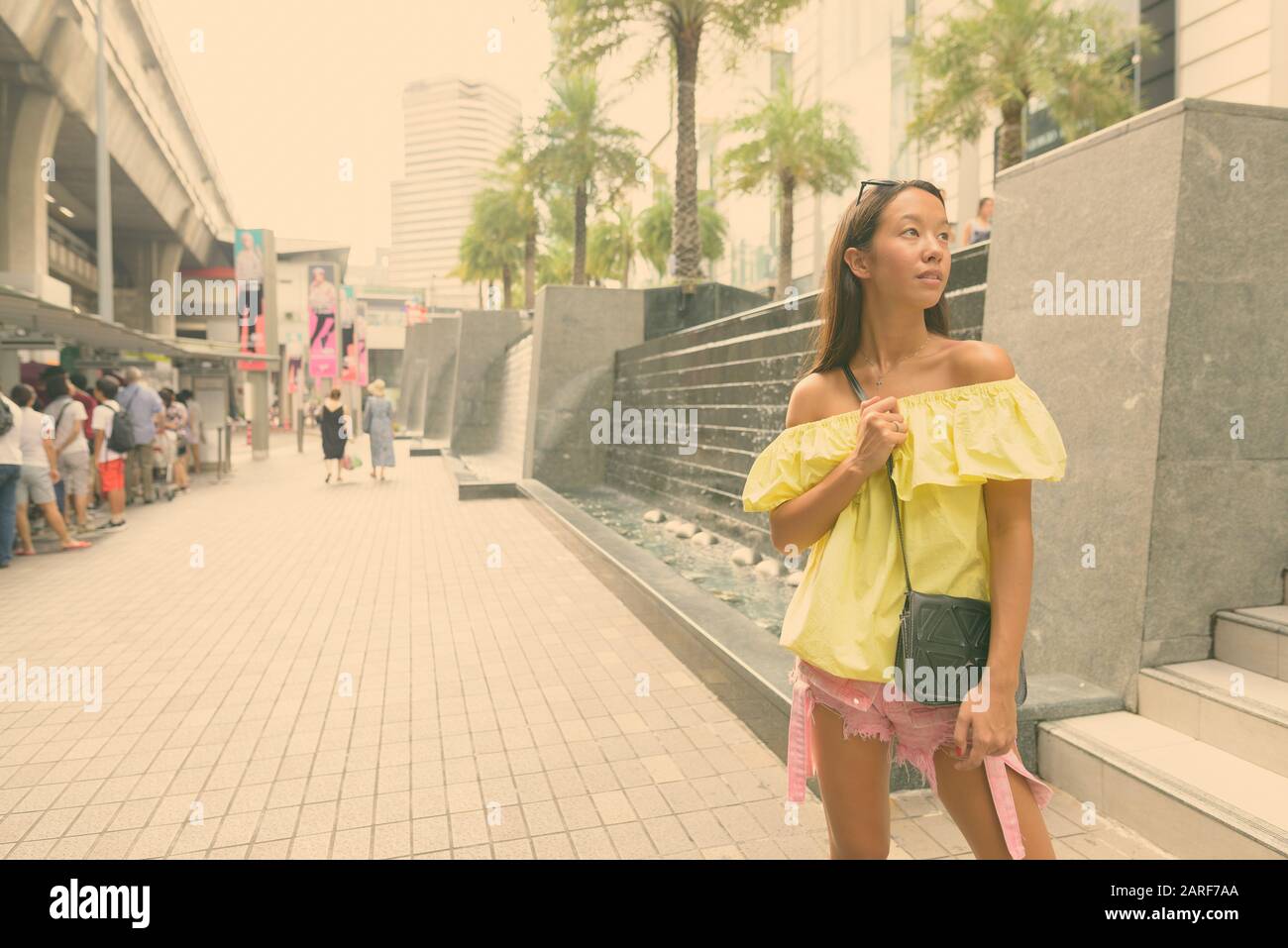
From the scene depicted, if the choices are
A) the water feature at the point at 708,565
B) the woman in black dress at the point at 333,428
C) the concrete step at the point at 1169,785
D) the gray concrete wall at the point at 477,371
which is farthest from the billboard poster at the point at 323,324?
the concrete step at the point at 1169,785

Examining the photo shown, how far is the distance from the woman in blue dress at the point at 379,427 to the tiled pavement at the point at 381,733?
9.44 m

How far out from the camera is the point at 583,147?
25.4 meters

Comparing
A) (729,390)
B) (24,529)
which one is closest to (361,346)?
(24,529)

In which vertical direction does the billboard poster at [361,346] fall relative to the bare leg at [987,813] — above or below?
above

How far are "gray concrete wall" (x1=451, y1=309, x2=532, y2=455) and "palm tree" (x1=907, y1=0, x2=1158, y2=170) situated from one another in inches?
554

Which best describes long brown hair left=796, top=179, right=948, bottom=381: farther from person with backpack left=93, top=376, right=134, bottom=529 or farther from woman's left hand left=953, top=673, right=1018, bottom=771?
person with backpack left=93, top=376, right=134, bottom=529

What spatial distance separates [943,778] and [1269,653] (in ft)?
8.33

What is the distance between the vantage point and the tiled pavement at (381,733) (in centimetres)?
320

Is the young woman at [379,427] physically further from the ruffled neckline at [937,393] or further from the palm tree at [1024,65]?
the ruffled neckline at [937,393]

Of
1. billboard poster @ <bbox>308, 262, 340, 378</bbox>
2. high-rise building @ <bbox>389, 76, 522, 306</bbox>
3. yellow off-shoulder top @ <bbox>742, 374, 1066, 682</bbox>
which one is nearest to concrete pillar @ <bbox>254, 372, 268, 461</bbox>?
billboard poster @ <bbox>308, 262, 340, 378</bbox>
